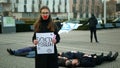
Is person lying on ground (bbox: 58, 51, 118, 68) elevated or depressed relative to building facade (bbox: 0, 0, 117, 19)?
depressed

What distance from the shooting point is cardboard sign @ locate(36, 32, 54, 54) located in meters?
6.57

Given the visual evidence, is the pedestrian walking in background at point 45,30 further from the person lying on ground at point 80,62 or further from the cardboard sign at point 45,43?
the person lying on ground at point 80,62

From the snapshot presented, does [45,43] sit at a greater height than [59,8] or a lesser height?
lesser

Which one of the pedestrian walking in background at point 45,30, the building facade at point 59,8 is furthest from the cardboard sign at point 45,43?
the building facade at point 59,8

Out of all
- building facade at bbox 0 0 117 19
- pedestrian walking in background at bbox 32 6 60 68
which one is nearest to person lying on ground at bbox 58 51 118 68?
pedestrian walking in background at bbox 32 6 60 68

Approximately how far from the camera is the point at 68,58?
429 inches

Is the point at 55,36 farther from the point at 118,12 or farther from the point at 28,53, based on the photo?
the point at 118,12

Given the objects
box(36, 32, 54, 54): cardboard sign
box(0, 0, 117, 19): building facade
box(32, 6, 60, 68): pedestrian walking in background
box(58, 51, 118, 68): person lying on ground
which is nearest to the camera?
box(32, 6, 60, 68): pedestrian walking in background

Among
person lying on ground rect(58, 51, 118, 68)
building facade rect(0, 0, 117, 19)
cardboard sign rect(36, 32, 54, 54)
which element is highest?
building facade rect(0, 0, 117, 19)

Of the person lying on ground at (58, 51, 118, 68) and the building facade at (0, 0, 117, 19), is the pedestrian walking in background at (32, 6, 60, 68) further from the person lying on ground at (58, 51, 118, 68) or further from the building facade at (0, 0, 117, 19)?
the building facade at (0, 0, 117, 19)

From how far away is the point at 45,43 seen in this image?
6609 mm

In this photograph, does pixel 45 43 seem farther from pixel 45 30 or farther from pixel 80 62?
pixel 80 62

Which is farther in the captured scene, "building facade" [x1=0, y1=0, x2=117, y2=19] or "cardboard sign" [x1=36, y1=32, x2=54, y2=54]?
"building facade" [x1=0, y1=0, x2=117, y2=19]

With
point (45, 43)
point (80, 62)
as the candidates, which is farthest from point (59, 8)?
point (45, 43)
